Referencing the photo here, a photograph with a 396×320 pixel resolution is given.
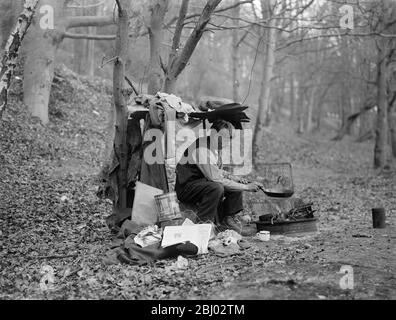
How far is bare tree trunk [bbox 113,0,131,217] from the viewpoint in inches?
274

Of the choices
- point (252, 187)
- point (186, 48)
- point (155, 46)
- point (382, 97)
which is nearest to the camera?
point (252, 187)

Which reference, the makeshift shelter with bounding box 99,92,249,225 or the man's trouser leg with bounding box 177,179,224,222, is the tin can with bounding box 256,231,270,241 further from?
the makeshift shelter with bounding box 99,92,249,225

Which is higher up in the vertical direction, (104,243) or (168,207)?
(168,207)

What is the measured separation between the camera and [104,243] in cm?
684

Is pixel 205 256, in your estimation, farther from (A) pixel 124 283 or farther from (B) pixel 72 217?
(B) pixel 72 217

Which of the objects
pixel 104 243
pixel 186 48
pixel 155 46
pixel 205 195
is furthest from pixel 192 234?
pixel 155 46

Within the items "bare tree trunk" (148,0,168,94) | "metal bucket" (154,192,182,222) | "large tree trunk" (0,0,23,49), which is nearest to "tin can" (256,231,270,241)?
"metal bucket" (154,192,182,222)

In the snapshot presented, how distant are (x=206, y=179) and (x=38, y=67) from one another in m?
9.06

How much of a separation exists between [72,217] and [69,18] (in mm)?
8081

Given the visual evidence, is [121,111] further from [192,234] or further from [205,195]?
[192,234]

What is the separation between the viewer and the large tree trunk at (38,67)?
14141mm

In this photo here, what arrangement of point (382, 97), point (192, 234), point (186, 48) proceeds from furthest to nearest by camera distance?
point (382, 97)
point (186, 48)
point (192, 234)

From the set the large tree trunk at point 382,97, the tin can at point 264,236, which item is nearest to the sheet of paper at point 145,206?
the tin can at point 264,236
